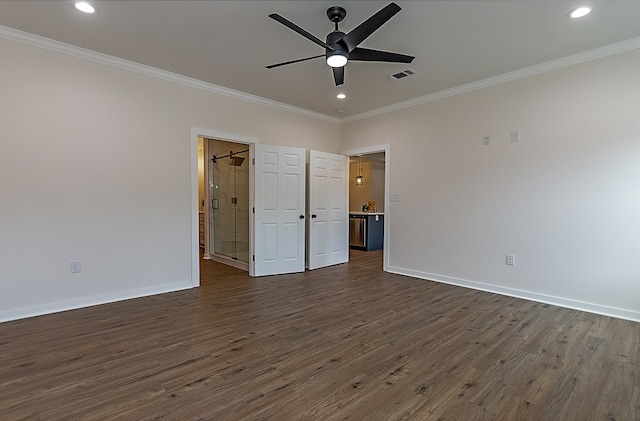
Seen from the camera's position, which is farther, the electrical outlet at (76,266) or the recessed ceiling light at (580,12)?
the electrical outlet at (76,266)

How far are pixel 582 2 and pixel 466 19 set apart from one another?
2.83 ft

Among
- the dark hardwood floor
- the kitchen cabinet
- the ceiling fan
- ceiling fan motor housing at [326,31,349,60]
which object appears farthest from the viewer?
the kitchen cabinet

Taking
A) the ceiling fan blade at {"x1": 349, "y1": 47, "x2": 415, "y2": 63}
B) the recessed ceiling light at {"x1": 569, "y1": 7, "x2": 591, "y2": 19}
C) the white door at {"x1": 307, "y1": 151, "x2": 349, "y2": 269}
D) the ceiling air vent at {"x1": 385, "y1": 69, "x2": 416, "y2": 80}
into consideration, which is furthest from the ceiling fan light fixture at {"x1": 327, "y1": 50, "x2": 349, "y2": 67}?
the white door at {"x1": 307, "y1": 151, "x2": 349, "y2": 269}

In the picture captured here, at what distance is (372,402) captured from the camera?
1900 mm

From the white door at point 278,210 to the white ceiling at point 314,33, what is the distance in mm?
1323

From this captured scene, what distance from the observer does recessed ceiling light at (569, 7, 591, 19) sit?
266 centimetres

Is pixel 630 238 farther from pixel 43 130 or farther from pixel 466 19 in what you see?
pixel 43 130

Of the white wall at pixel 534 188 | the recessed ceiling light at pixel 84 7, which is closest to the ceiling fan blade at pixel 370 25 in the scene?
the recessed ceiling light at pixel 84 7

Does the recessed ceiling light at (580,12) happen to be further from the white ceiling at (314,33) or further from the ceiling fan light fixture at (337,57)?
the ceiling fan light fixture at (337,57)

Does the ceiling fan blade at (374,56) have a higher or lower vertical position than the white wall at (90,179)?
higher

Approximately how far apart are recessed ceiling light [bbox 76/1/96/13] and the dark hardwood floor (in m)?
2.83

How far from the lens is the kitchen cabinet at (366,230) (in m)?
7.74

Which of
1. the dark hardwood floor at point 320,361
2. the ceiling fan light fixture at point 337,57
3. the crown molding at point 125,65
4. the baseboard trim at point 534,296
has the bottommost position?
the dark hardwood floor at point 320,361

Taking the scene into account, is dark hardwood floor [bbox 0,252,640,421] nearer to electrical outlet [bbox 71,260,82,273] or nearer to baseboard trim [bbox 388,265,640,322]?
baseboard trim [bbox 388,265,640,322]
